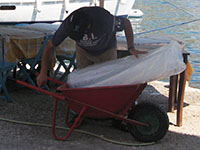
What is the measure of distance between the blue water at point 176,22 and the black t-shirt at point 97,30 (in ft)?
19.9

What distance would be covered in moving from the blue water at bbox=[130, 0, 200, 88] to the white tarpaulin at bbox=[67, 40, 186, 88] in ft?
19.2

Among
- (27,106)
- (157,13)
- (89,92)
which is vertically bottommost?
(157,13)

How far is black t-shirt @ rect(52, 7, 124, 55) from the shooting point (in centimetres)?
447

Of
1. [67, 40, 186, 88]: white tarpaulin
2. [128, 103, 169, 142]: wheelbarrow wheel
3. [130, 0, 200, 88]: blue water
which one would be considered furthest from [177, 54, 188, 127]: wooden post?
[130, 0, 200, 88]: blue water

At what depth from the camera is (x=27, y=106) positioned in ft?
19.6

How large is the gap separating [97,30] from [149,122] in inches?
44.4

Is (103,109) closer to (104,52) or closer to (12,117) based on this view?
(104,52)

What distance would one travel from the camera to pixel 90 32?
455cm

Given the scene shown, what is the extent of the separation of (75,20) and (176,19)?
19637 millimetres

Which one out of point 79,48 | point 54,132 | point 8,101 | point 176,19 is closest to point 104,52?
point 79,48

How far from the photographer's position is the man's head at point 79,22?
175 inches

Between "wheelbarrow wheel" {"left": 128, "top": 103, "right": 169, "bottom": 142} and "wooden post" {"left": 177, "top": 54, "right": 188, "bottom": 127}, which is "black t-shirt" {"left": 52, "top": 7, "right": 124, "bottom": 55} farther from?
"wooden post" {"left": 177, "top": 54, "right": 188, "bottom": 127}

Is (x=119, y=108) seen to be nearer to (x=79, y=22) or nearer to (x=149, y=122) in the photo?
(x=149, y=122)

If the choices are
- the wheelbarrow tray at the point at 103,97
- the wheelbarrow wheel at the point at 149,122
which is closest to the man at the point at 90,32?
the wheelbarrow tray at the point at 103,97
